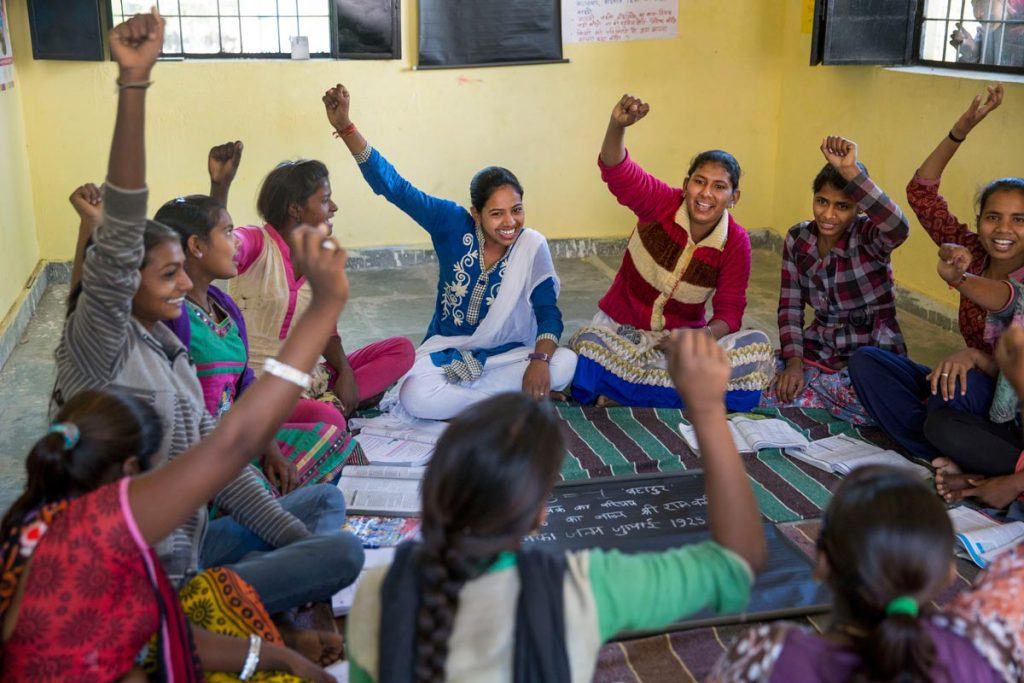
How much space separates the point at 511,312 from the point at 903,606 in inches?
104

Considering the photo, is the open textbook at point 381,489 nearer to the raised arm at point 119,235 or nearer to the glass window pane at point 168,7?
the raised arm at point 119,235

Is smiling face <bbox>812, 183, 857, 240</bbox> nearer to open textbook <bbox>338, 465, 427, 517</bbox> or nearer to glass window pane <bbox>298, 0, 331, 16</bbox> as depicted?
open textbook <bbox>338, 465, 427, 517</bbox>

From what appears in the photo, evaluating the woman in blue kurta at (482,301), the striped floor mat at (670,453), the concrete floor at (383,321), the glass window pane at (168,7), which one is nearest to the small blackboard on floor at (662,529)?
the striped floor mat at (670,453)

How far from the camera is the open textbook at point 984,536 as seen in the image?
2799 millimetres

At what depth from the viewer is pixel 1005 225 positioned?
323 cm

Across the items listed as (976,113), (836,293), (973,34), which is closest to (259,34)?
(836,293)

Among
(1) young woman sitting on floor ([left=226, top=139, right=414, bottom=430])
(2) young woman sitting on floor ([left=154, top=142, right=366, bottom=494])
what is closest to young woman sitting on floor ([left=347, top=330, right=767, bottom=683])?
(2) young woman sitting on floor ([left=154, top=142, right=366, bottom=494])

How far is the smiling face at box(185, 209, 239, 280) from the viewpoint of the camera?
8.64 feet

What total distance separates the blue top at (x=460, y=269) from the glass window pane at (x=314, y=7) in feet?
8.18

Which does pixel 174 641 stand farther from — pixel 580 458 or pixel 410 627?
pixel 580 458

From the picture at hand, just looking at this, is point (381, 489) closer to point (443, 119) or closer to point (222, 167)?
point (222, 167)

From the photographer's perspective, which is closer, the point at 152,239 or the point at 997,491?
the point at 152,239

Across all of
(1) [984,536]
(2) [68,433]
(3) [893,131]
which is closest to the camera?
(2) [68,433]

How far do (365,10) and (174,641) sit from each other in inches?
189
